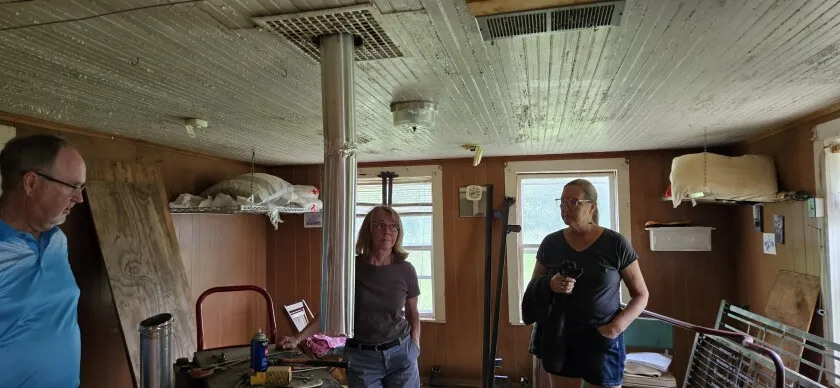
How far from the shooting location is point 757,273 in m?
3.53

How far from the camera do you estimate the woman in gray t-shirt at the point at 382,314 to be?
224cm

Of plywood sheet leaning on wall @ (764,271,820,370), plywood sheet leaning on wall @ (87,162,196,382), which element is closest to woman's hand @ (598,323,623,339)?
plywood sheet leaning on wall @ (764,271,820,370)

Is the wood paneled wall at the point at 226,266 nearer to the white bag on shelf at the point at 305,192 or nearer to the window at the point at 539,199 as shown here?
the white bag on shelf at the point at 305,192

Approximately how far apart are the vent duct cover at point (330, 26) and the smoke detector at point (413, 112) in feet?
2.20

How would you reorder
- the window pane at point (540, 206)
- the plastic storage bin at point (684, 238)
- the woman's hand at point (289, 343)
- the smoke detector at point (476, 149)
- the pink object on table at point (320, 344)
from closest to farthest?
the woman's hand at point (289, 343)
the pink object on table at point (320, 344)
the smoke detector at point (476, 149)
the plastic storage bin at point (684, 238)
the window pane at point (540, 206)

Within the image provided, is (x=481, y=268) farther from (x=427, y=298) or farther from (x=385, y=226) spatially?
(x=385, y=226)

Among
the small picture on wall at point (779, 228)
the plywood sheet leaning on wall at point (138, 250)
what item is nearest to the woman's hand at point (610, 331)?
the small picture on wall at point (779, 228)

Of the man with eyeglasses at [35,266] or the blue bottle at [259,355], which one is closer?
the man with eyeglasses at [35,266]

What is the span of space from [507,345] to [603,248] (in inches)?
98.1

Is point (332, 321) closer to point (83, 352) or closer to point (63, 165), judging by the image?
point (63, 165)

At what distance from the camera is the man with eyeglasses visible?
131 centimetres

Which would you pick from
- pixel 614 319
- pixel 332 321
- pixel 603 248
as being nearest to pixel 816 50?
pixel 603 248

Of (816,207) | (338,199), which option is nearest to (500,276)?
(816,207)

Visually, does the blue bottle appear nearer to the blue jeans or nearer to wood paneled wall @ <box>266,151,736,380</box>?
the blue jeans
